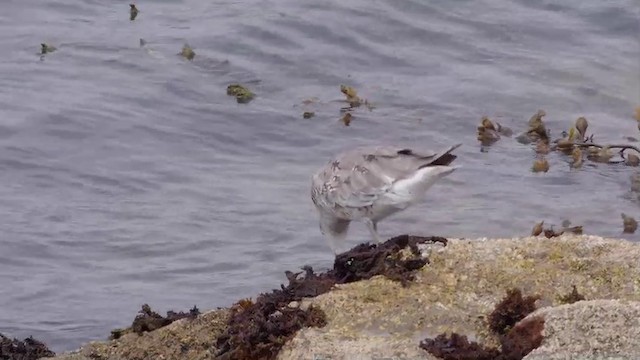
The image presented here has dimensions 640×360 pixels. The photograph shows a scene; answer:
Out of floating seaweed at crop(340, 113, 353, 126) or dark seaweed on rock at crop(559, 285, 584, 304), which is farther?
floating seaweed at crop(340, 113, 353, 126)

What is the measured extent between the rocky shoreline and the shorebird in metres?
0.40

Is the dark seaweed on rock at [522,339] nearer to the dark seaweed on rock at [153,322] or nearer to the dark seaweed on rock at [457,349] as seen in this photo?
the dark seaweed on rock at [457,349]

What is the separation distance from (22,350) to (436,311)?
2302 mm

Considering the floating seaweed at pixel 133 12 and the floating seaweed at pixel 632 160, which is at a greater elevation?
the floating seaweed at pixel 133 12

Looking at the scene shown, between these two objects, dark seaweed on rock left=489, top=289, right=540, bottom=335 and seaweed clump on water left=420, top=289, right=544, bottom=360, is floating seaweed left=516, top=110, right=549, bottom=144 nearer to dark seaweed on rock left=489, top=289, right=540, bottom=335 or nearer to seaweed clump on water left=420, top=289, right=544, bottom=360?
dark seaweed on rock left=489, top=289, right=540, bottom=335

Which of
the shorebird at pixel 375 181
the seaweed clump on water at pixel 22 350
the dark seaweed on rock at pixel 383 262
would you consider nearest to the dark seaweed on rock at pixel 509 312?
the dark seaweed on rock at pixel 383 262

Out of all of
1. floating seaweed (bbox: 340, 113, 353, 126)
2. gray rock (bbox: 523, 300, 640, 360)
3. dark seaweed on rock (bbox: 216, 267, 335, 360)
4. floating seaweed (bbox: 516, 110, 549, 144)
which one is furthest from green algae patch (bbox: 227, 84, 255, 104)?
gray rock (bbox: 523, 300, 640, 360)

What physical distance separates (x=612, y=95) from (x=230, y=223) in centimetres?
462

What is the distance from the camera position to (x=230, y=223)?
8406 mm

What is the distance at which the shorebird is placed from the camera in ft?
18.3

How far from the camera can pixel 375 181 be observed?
5809mm

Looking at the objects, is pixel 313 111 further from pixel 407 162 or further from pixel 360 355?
pixel 360 355

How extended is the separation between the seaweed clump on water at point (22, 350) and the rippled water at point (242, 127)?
0.82 meters

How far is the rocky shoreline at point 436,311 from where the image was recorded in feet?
13.9
